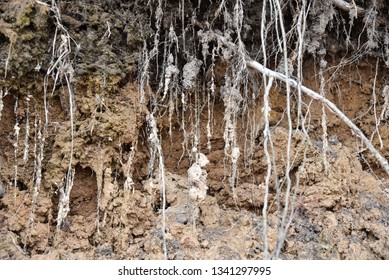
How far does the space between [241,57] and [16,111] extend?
45.1 inches

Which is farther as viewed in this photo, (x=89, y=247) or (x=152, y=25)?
(x=152, y=25)

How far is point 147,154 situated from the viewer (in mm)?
2268

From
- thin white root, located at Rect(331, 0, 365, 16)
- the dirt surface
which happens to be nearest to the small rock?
the dirt surface

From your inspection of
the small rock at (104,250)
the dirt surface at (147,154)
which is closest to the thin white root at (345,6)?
the dirt surface at (147,154)

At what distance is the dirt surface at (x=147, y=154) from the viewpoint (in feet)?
6.81

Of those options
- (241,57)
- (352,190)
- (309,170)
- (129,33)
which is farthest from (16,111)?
(352,190)

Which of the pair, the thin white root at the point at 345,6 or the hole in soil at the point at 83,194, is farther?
the thin white root at the point at 345,6

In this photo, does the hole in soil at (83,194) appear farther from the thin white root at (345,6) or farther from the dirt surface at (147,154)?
the thin white root at (345,6)

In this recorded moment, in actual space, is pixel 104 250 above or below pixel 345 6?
below

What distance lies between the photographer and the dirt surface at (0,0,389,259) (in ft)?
6.81

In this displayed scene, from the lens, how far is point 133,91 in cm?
223

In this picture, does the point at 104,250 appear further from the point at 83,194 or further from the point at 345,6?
the point at 345,6

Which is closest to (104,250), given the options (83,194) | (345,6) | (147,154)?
(83,194)

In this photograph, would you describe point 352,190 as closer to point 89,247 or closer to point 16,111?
point 89,247
